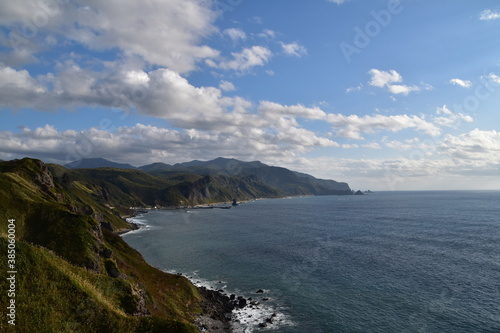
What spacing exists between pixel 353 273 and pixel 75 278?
279 ft

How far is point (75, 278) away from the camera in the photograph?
3509 centimetres

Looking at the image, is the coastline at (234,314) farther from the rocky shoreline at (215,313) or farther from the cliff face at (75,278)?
the cliff face at (75,278)

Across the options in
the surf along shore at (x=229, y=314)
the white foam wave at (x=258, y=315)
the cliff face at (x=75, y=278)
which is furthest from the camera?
the surf along shore at (x=229, y=314)

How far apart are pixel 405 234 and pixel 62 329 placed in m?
171

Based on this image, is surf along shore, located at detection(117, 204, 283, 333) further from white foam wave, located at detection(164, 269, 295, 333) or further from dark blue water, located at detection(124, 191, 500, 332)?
dark blue water, located at detection(124, 191, 500, 332)

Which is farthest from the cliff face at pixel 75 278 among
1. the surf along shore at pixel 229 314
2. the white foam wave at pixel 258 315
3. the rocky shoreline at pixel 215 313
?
the white foam wave at pixel 258 315

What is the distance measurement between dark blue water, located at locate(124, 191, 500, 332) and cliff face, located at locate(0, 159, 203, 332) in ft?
60.0

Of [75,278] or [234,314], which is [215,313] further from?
[75,278]

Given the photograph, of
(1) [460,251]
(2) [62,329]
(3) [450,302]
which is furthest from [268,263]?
(2) [62,329]

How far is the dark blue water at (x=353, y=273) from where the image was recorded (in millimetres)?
65375

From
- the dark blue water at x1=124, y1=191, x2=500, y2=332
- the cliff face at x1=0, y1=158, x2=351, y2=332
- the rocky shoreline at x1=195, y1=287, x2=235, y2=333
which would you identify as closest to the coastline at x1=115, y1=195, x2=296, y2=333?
the rocky shoreline at x1=195, y1=287, x2=235, y2=333

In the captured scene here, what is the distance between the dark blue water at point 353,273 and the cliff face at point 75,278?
1830 centimetres

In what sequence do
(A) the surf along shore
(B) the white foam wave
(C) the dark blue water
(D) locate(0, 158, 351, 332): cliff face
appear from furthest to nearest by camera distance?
(C) the dark blue water
(A) the surf along shore
(B) the white foam wave
(D) locate(0, 158, 351, 332): cliff face

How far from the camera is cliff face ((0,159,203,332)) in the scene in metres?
30.0
